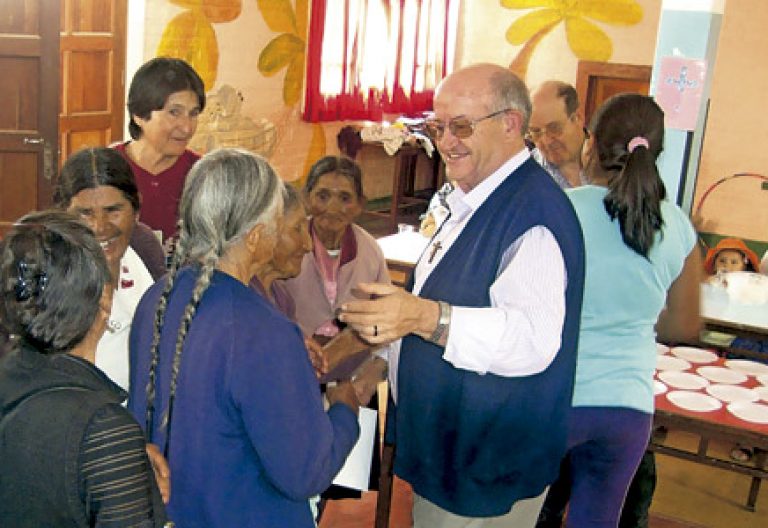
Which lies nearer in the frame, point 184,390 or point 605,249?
point 184,390

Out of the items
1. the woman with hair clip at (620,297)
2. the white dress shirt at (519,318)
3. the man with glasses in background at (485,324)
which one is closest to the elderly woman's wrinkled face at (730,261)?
the woman with hair clip at (620,297)

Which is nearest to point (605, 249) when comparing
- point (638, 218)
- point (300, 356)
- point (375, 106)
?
point (638, 218)

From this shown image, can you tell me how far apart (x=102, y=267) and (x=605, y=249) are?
1.33 meters

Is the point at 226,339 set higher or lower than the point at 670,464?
higher

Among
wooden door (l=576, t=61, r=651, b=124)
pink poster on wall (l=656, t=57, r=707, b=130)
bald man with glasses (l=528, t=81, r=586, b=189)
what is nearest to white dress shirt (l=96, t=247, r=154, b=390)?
bald man with glasses (l=528, t=81, r=586, b=189)

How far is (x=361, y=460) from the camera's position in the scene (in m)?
2.20

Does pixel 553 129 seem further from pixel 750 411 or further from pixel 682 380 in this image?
pixel 750 411

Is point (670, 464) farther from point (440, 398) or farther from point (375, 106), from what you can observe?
point (375, 106)

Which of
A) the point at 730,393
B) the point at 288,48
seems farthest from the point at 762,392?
the point at 288,48

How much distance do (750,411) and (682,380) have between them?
0.31 metres

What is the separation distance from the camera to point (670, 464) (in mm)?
4148

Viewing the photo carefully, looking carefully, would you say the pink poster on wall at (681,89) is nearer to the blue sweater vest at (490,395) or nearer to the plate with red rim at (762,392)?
the plate with red rim at (762,392)

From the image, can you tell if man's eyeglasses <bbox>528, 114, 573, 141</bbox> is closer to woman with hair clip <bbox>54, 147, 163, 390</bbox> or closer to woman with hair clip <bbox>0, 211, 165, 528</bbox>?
woman with hair clip <bbox>54, 147, 163, 390</bbox>

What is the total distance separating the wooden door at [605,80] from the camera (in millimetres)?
9477
